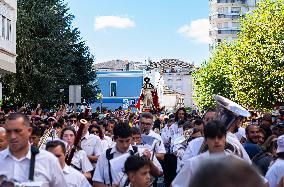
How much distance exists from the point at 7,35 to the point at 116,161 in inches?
1134

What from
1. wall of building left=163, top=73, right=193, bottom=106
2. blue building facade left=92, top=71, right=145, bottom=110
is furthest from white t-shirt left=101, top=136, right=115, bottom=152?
wall of building left=163, top=73, right=193, bottom=106

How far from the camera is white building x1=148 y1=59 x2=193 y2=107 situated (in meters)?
155

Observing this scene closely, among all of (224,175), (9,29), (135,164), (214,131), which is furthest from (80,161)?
(9,29)

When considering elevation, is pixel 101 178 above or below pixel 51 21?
below

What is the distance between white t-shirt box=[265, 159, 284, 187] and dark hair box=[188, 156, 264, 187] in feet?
14.3

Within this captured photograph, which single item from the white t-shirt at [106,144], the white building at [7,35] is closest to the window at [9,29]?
the white building at [7,35]

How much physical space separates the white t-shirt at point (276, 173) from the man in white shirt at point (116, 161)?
54.1 inches

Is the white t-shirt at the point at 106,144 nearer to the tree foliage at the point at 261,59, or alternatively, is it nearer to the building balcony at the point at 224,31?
the tree foliage at the point at 261,59

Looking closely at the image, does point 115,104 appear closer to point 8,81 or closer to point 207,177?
point 8,81

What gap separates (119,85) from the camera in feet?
304

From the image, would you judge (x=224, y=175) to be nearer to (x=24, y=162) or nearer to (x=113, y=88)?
(x=24, y=162)

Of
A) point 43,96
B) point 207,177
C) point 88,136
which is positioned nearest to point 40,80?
point 43,96

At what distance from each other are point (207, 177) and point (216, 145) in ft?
13.3

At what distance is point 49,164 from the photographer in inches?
199
